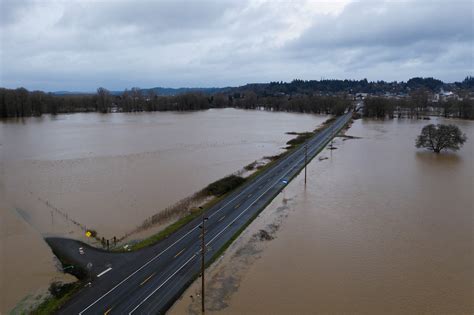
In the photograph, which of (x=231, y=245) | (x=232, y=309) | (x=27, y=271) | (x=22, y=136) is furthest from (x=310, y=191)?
(x=22, y=136)

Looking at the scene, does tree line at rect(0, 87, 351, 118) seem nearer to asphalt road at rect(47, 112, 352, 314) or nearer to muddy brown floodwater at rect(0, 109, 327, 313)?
muddy brown floodwater at rect(0, 109, 327, 313)

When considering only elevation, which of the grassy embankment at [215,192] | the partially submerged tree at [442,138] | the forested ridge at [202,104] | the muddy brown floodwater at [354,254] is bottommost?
the muddy brown floodwater at [354,254]

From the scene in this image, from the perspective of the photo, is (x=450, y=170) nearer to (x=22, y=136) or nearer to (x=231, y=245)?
(x=231, y=245)

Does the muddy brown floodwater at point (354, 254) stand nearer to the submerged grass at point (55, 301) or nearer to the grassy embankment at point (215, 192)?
the grassy embankment at point (215, 192)

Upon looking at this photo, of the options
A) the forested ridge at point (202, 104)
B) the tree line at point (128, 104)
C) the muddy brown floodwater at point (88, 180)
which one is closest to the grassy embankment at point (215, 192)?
the muddy brown floodwater at point (88, 180)

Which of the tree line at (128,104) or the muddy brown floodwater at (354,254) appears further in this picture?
the tree line at (128,104)

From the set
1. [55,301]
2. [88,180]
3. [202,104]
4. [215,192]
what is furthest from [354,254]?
[202,104]

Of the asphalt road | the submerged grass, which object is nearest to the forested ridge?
the asphalt road
